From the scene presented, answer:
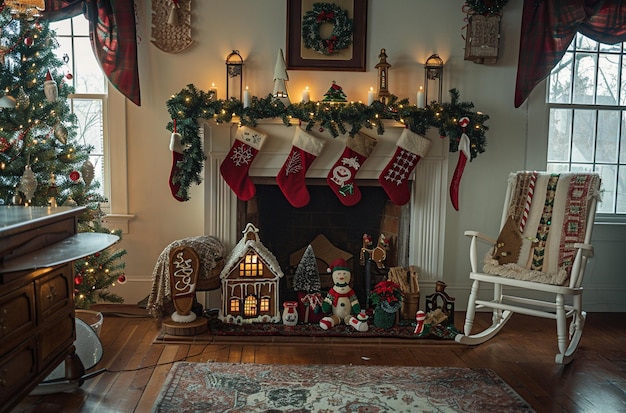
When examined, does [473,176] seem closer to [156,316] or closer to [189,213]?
[189,213]

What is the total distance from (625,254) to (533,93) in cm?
141

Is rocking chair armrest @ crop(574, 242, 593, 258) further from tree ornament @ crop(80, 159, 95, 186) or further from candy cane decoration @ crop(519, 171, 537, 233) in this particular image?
tree ornament @ crop(80, 159, 95, 186)

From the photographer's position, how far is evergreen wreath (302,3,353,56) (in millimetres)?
3912

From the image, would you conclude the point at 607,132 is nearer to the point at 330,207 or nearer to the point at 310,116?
the point at 330,207

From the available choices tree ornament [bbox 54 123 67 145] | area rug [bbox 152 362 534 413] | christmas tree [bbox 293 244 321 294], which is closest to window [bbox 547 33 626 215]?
christmas tree [bbox 293 244 321 294]

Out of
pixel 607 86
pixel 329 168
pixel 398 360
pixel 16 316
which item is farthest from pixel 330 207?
pixel 16 316

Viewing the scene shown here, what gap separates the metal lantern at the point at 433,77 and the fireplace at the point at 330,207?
30cm

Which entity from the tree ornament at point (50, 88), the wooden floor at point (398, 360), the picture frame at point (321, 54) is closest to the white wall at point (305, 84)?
the picture frame at point (321, 54)

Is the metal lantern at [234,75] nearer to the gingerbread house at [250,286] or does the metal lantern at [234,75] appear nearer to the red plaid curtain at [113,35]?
the red plaid curtain at [113,35]

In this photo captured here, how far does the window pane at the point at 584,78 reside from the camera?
423 cm

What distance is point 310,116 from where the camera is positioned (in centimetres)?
374

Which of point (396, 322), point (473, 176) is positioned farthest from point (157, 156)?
point (473, 176)

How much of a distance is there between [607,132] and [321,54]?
2255 mm

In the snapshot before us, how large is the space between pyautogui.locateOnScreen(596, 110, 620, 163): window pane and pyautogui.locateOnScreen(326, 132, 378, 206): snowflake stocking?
178 cm
